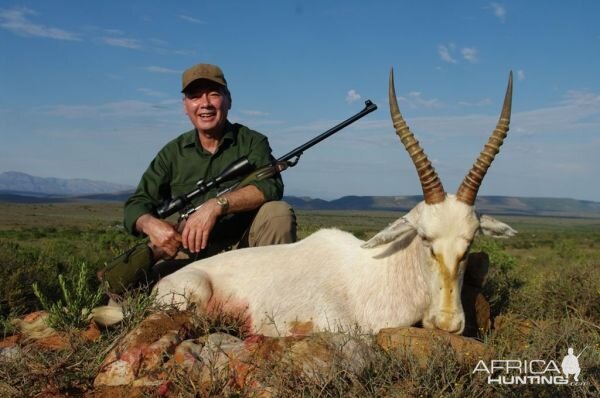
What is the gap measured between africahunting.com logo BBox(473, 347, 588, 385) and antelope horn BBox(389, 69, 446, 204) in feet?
5.13

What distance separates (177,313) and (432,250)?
7.31ft

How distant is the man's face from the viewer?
7254 mm

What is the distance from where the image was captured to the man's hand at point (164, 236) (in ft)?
20.4

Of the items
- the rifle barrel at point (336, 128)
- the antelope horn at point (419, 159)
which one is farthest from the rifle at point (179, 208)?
the antelope horn at point (419, 159)

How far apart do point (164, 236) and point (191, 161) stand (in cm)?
156

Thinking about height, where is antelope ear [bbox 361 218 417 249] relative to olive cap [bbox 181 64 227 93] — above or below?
below

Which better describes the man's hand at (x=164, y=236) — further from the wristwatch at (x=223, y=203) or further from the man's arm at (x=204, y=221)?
the wristwatch at (x=223, y=203)

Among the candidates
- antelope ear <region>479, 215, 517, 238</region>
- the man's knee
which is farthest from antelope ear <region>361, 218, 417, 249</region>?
the man's knee

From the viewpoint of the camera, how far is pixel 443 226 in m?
4.86

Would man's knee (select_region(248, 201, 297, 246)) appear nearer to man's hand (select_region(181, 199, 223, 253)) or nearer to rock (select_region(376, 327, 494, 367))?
man's hand (select_region(181, 199, 223, 253))

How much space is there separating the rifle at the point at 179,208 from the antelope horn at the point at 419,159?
2.07 metres

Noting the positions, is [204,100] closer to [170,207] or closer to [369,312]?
[170,207]

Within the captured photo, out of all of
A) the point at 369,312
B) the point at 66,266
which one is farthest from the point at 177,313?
the point at 66,266

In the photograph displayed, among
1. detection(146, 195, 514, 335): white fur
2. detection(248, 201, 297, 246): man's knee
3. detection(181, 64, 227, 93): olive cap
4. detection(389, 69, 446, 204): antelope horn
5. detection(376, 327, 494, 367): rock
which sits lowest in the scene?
detection(376, 327, 494, 367): rock
